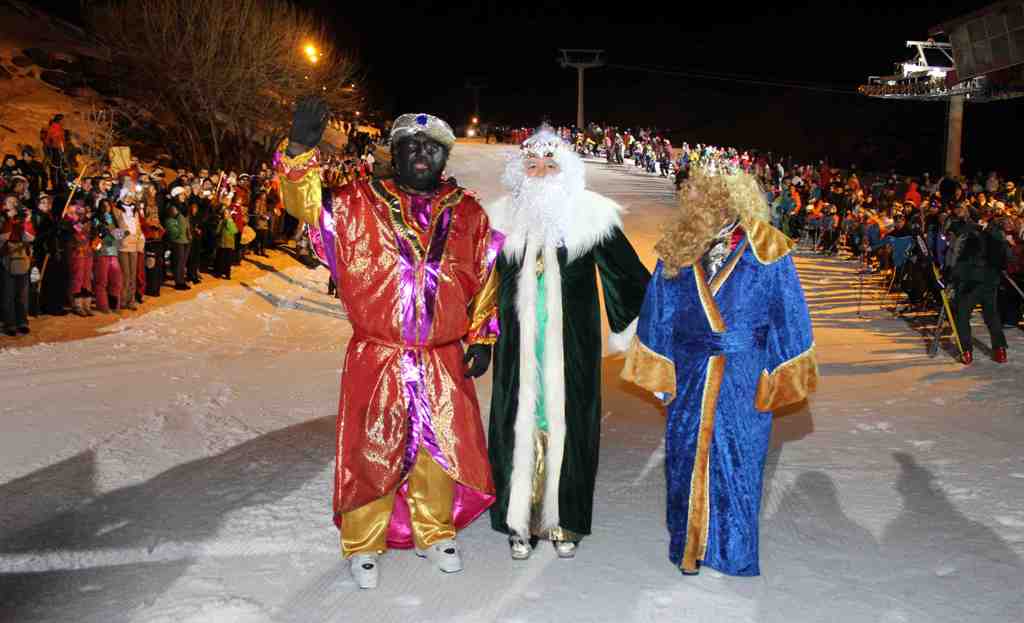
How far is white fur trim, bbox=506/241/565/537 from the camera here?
15.7 ft

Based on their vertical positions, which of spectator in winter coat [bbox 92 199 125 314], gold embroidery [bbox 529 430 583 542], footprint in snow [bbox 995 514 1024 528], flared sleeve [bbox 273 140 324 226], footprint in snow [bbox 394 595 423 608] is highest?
flared sleeve [bbox 273 140 324 226]

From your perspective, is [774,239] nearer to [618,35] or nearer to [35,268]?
[35,268]

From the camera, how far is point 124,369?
9.29 metres

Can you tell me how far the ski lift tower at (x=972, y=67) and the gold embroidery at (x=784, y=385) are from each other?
21.6 metres

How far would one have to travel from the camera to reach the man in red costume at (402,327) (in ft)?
14.8

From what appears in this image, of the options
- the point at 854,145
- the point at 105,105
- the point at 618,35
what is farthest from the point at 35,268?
the point at 618,35

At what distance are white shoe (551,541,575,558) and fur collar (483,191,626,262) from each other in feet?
4.70

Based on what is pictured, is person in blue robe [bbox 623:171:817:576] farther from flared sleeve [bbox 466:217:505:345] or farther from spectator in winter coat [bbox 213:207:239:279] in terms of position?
spectator in winter coat [bbox 213:207:239:279]

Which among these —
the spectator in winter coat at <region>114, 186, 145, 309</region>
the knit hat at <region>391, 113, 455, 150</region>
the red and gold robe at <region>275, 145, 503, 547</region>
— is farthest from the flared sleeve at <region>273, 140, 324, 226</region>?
the spectator in winter coat at <region>114, 186, 145, 309</region>

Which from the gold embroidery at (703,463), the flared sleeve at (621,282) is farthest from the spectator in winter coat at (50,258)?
the gold embroidery at (703,463)

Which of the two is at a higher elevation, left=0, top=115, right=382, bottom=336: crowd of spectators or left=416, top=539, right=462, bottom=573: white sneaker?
left=0, top=115, right=382, bottom=336: crowd of spectators

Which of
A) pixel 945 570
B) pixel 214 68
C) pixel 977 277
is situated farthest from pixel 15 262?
pixel 214 68

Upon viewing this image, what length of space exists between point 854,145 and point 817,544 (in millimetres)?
48845

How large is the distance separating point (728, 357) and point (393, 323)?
1594mm
